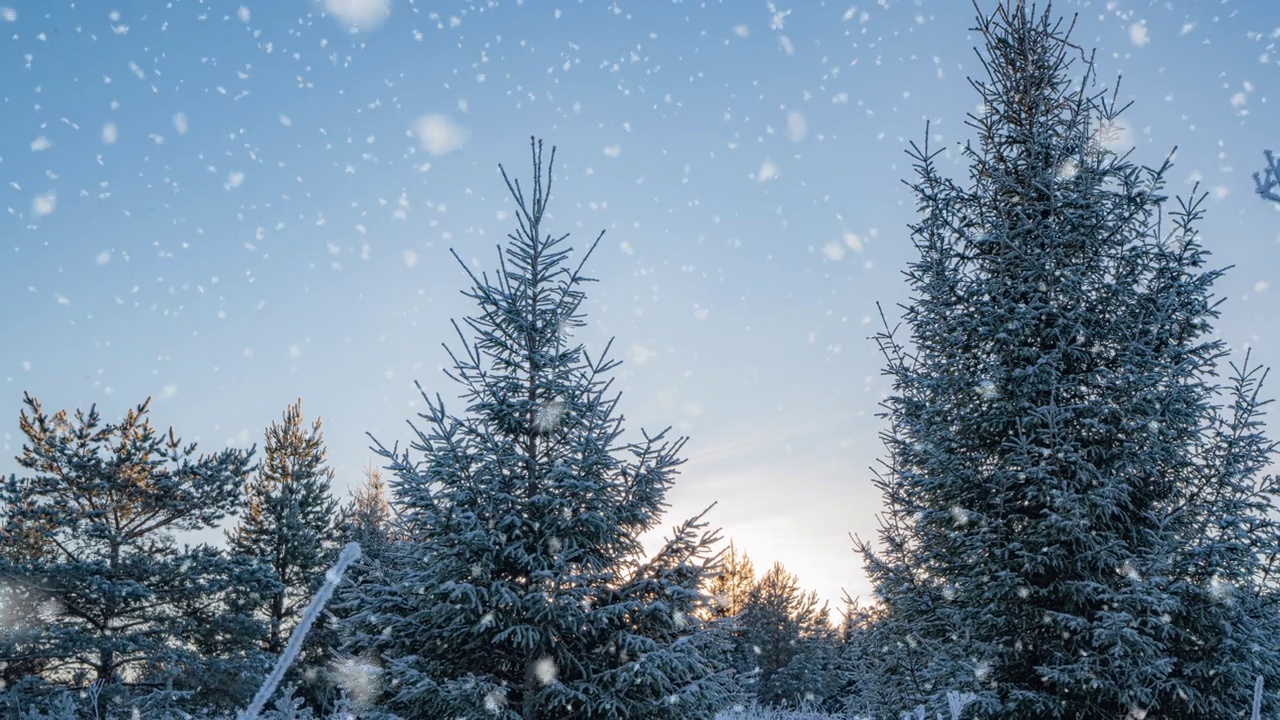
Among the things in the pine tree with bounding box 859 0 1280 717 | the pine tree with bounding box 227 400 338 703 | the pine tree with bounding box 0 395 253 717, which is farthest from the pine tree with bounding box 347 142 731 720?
the pine tree with bounding box 227 400 338 703

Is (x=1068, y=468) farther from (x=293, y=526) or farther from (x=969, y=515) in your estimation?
(x=293, y=526)

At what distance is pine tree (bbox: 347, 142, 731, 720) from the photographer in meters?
6.55

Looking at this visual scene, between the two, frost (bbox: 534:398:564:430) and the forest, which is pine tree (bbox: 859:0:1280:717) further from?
frost (bbox: 534:398:564:430)

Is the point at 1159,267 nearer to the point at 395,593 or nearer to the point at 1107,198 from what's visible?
the point at 1107,198

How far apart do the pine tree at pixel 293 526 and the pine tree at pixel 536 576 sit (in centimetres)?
2111

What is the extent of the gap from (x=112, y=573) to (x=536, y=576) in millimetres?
17618

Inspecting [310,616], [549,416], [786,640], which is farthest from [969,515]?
[786,640]

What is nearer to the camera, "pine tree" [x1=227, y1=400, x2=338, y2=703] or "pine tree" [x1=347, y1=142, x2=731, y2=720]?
"pine tree" [x1=347, y1=142, x2=731, y2=720]

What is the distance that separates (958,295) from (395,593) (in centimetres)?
721

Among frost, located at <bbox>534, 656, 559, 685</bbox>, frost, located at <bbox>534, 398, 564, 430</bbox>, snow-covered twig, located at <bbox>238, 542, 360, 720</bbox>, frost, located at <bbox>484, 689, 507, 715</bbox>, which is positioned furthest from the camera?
frost, located at <bbox>534, 398, 564, 430</bbox>

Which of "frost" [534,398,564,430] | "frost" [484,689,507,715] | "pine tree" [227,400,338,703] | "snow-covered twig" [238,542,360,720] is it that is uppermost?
"pine tree" [227,400,338,703]

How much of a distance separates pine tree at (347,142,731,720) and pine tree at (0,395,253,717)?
14246 mm

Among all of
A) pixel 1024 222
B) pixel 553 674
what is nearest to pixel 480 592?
pixel 553 674

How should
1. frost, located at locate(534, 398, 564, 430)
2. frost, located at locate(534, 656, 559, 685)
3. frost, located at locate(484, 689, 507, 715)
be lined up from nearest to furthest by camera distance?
frost, located at locate(484, 689, 507, 715) < frost, located at locate(534, 656, 559, 685) < frost, located at locate(534, 398, 564, 430)
